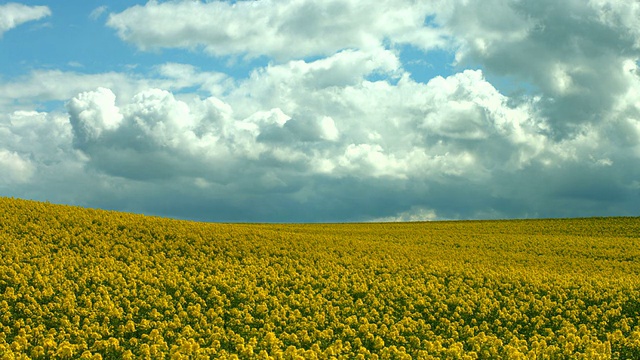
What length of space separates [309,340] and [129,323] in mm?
5441

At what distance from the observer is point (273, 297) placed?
69.5ft

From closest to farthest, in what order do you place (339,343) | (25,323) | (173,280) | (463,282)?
(339,343) → (25,323) → (173,280) → (463,282)

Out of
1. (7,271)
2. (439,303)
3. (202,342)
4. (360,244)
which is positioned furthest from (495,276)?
(7,271)

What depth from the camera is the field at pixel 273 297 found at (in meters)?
16.0

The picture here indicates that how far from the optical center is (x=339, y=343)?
15.0m

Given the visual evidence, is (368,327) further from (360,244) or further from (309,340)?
(360,244)

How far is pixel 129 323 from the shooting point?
17.2 m

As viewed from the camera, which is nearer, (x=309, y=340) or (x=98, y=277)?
(x=309, y=340)

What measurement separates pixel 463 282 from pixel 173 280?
43.7 feet

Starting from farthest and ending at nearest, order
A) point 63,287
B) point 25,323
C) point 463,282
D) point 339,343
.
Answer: point 463,282
point 63,287
point 25,323
point 339,343

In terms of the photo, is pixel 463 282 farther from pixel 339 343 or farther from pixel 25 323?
pixel 25 323

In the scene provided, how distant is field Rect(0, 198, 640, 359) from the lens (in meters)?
16.0

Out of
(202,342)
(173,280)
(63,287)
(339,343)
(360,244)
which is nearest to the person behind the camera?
(339,343)

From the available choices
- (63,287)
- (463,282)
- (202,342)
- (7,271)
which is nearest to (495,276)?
(463,282)
